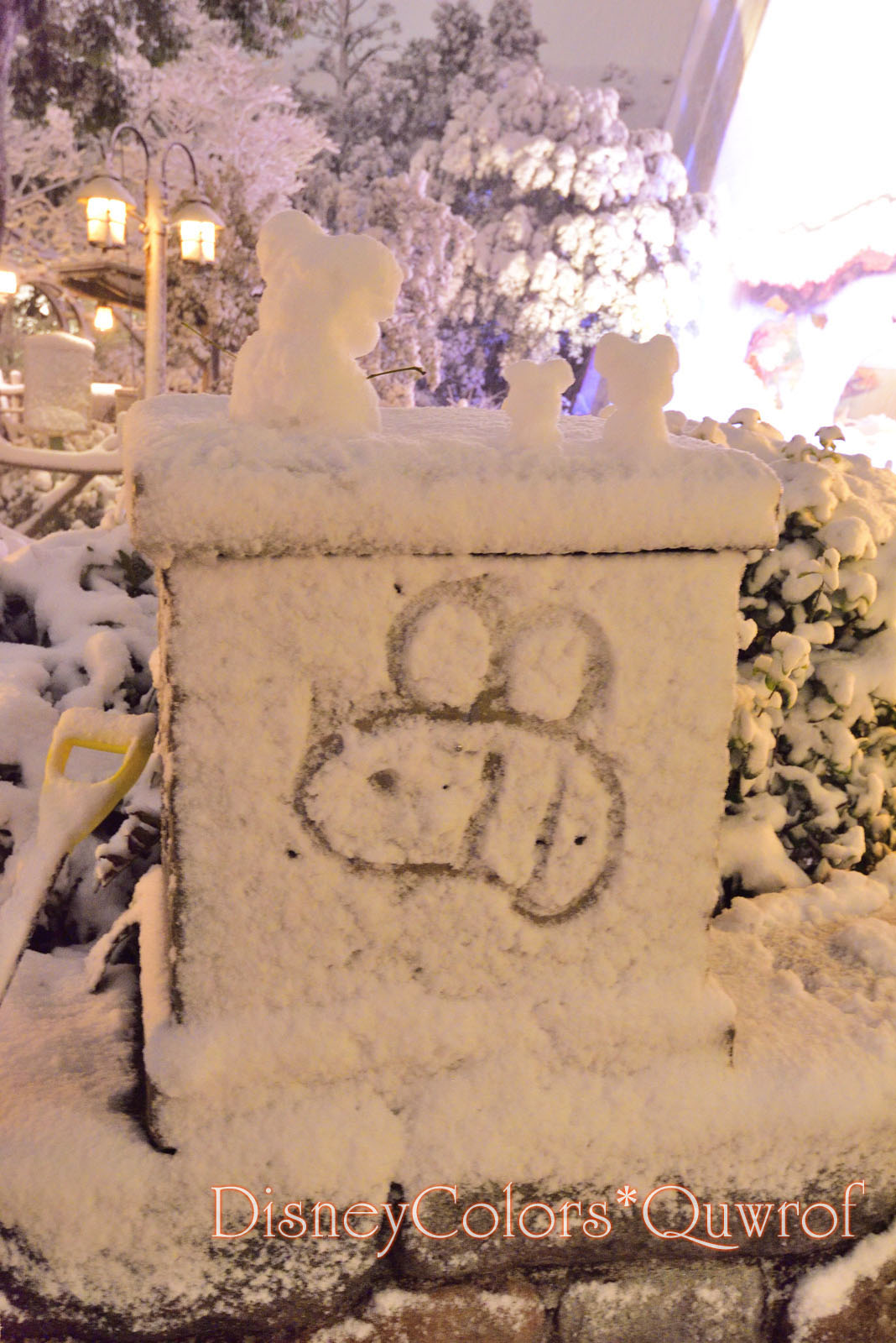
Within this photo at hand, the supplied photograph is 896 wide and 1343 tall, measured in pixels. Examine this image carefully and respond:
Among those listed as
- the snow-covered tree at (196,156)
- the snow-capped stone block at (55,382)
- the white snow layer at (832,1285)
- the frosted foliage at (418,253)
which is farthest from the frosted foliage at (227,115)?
the white snow layer at (832,1285)

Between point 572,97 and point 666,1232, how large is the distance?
2316cm

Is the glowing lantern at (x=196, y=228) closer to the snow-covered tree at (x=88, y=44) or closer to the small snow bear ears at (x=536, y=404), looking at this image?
the snow-covered tree at (x=88, y=44)

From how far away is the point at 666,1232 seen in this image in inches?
53.7

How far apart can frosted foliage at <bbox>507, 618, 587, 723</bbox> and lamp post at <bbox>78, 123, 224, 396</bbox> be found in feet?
26.1

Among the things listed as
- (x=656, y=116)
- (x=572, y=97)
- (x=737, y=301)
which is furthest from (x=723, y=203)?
(x=656, y=116)

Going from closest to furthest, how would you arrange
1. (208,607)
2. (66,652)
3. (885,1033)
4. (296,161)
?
(208,607) → (885,1033) → (66,652) → (296,161)

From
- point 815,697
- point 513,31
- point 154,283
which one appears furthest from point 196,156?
point 815,697

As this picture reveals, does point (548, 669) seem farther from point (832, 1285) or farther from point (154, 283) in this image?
point (154, 283)

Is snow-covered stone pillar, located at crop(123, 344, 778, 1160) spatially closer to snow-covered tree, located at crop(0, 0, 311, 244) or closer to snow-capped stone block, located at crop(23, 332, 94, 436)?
snow-capped stone block, located at crop(23, 332, 94, 436)

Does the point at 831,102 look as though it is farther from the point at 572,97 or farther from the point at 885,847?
the point at 885,847

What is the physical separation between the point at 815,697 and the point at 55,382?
10.1 m

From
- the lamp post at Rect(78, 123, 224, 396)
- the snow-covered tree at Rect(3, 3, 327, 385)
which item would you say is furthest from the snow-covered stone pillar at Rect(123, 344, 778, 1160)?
the snow-covered tree at Rect(3, 3, 327, 385)

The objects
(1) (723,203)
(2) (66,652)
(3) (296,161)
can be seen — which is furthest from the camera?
(1) (723,203)

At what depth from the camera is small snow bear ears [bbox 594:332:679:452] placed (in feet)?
3.99
